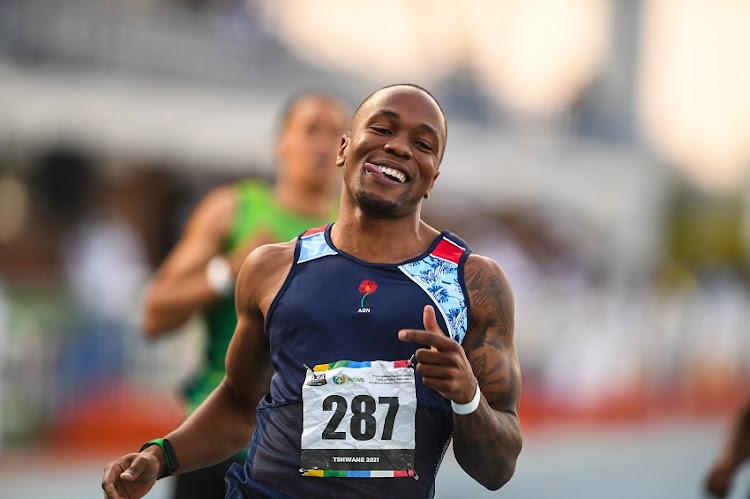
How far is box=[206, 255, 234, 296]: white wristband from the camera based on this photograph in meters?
5.62

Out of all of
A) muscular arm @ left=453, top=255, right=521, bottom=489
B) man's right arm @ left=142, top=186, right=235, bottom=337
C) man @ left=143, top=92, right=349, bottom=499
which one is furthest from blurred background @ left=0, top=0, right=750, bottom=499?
muscular arm @ left=453, top=255, right=521, bottom=489

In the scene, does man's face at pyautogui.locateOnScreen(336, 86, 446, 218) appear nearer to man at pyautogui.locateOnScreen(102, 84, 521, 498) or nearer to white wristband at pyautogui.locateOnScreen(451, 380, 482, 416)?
man at pyautogui.locateOnScreen(102, 84, 521, 498)

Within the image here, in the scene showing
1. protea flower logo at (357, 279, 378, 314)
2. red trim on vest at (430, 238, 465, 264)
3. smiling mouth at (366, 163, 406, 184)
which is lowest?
protea flower logo at (357, 279, 378, 314)

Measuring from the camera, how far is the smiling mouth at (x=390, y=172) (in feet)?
11.6

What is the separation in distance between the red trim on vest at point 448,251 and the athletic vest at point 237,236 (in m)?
2.15

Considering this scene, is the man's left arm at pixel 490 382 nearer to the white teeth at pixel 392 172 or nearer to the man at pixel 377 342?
the man at pixel 377 342

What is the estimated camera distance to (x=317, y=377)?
3508 millimetres

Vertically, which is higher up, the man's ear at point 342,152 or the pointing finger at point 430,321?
the man's ear at point 342,152

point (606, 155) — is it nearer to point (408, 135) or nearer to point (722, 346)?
point (722, 346)

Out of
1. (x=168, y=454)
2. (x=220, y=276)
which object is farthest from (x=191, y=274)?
(x=168, y=454)

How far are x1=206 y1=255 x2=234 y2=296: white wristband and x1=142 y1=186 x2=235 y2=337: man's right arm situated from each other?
0.03 m

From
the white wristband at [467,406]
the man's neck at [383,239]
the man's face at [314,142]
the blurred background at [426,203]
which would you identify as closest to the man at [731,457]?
the man's face at [314,142]

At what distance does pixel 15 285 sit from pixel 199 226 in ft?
21.0

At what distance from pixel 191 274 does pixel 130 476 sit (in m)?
2.23
